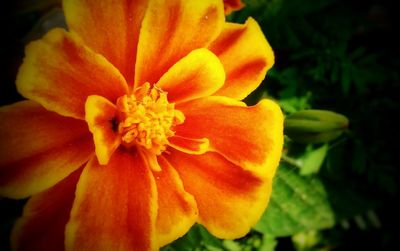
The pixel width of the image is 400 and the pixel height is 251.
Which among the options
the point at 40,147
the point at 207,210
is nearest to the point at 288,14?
the point at 207,210

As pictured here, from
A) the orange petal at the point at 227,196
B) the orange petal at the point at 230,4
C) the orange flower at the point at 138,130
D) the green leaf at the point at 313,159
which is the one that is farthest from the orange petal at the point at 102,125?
the green leaf at the point at 313,159

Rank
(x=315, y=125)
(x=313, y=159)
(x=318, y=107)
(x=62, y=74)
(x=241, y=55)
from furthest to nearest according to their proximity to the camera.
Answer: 1. (x=318, y=107)
2. (x=313, y=159)
3. (x=315, y=125)
4. (x=241, y=55)
5. (x=62, y=74)

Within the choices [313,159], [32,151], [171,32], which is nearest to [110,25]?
[171,32]

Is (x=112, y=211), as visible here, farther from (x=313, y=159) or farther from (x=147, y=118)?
(x=313, y=159)

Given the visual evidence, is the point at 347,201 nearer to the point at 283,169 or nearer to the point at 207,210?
the point at 283,169

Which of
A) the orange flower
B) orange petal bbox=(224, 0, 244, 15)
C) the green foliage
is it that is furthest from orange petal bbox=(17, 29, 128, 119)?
the green foliage

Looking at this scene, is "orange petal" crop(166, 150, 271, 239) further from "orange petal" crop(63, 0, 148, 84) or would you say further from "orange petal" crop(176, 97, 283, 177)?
"orange petal" crop(63, 0, 148, 84)
